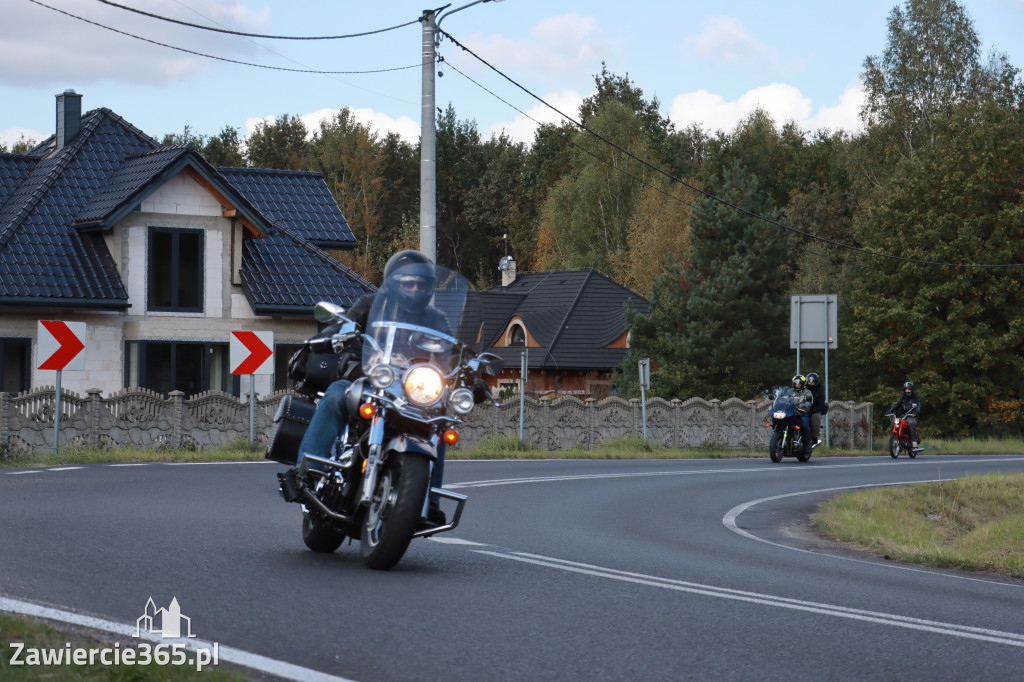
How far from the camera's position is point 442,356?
8312 mm

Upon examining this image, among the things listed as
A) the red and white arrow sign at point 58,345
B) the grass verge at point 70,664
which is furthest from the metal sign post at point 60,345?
the grass verge at point 70,664

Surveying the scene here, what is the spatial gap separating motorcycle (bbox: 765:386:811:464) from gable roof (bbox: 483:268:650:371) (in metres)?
29.2

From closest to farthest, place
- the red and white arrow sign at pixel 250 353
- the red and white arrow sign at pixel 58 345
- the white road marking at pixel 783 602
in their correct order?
the white road marking at pixel 783 602, the red and white arrow sign at pixel 58 345, the red and white arrow sign at pixel 250 353

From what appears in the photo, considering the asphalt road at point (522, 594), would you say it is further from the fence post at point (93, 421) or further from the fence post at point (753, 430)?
the fence post at point (753, 430)

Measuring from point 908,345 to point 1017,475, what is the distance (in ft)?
88.7

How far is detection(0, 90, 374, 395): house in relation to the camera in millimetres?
29359

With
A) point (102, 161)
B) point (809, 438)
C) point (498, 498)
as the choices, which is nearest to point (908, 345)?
point (809, 438)

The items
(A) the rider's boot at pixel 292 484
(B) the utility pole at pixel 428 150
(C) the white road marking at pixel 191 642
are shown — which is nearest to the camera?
(C) the white road marking at pixel 191 642

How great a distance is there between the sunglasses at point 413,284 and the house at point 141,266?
21.7m

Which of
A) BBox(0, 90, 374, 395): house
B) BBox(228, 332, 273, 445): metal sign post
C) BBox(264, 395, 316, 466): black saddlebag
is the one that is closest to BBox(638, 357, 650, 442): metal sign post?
BBox(0, 90, 374, 395): house

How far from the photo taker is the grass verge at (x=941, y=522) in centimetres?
1174

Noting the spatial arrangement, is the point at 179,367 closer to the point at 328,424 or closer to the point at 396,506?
the point at 328,424

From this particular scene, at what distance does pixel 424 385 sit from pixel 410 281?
80 centimetres

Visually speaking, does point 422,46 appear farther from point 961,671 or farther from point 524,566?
point 961,671
